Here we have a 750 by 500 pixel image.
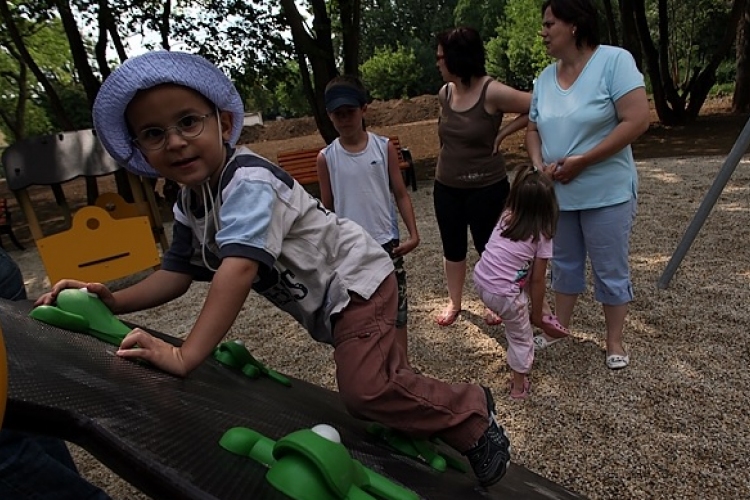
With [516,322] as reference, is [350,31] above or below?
above

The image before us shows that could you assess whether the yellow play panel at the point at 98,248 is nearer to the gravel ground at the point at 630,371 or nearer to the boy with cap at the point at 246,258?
the gravel ground at the point at 630,371

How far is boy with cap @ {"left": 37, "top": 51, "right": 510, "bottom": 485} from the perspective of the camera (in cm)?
112

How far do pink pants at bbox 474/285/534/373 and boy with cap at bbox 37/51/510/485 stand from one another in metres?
0.90

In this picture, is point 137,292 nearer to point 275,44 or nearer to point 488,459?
point 488,459

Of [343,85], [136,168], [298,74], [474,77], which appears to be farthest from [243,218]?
[298,74]

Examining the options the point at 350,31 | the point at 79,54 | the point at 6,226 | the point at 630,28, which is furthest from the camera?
the point at 630,28

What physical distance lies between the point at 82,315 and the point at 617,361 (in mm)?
2245

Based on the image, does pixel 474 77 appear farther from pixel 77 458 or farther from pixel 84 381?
pixel 77 458

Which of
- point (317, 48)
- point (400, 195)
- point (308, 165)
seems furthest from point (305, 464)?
point (317, 48)

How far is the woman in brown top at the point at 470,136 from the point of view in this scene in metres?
2.70

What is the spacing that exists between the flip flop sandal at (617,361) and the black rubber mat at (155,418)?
137cm

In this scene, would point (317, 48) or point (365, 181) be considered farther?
point (317, 48)

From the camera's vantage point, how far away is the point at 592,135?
236cm

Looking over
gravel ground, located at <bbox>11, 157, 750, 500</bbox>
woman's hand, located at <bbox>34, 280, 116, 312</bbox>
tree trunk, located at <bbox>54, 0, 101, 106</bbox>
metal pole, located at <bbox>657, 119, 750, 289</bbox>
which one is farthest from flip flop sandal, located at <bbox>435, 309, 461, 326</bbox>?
tree trunk, located at <bbox>54, 0, 101, 106</bbox>
